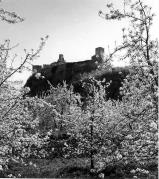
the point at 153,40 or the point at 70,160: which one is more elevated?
the point at 153,40

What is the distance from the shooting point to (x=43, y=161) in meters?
31.2

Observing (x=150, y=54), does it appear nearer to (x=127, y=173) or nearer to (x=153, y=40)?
(x=153, y=40)

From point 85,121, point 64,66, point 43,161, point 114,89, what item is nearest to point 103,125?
point 85,121

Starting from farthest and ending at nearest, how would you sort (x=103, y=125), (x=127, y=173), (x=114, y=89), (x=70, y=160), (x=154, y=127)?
1. (x=114, y=89)
2. (x=70, y=160)
3. (x=103, y=125)
4. (x=127, y=173)
5. (x=154, y=127)

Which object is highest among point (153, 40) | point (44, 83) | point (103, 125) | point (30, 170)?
point (44, 83)

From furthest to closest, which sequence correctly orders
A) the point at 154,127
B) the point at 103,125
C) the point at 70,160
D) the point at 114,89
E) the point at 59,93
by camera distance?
the point at 114,89, the point at 59,93, the point at 70,160, the point at 103,125, the point at 154,127

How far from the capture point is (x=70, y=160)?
3061 centimetres

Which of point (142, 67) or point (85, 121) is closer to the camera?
point (142, 67)

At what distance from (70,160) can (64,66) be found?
130m

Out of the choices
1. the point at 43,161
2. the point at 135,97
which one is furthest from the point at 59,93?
the point at 135,97

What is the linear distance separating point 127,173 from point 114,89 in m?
101

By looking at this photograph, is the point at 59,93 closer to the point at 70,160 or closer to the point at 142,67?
the point at 70,160

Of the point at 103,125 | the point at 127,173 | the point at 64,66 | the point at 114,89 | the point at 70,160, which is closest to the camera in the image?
the point at 127,173

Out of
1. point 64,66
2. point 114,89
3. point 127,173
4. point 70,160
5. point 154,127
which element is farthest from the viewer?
point 64,66
